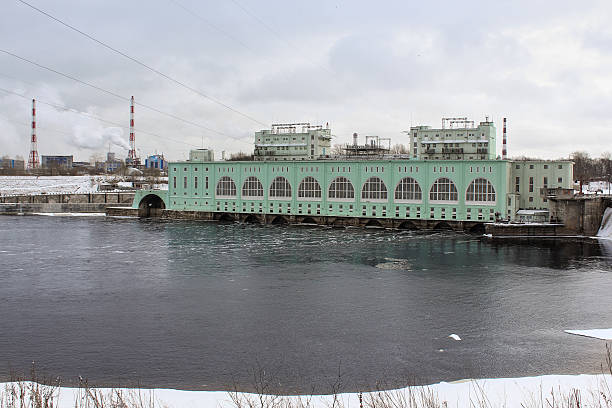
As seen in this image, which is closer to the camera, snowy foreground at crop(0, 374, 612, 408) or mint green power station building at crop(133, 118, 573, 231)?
snowy foreground at crop(0, 374, 612, 408)

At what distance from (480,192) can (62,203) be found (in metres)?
45.7

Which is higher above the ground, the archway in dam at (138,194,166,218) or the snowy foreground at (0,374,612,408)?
the archway in dam at (138,194,166,218)

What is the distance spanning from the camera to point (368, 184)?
4416cm

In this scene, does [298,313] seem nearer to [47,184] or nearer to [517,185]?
[517,185]

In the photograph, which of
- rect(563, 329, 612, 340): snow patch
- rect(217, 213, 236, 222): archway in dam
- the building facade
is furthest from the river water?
rect(217, 213, 236, 222): archway in dam

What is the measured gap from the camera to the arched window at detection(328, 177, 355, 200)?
147 ft

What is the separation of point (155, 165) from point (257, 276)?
136492 mm

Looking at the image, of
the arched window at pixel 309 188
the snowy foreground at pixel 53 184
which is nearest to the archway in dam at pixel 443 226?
the arched window at pixel 309 188

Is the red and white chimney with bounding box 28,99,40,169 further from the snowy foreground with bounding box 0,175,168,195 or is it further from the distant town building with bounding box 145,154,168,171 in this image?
the distant town building with bounding box 145,154,168,171

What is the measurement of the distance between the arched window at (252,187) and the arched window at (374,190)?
9701 mm

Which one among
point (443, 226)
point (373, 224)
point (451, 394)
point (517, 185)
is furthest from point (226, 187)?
point (451, 394)

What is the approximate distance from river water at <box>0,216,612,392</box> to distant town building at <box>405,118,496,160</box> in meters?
16.8

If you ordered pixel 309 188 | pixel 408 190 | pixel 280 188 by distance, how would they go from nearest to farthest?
pixel 408 190, pixel 309 188, pixel 280 188

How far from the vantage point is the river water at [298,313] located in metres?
12.0
